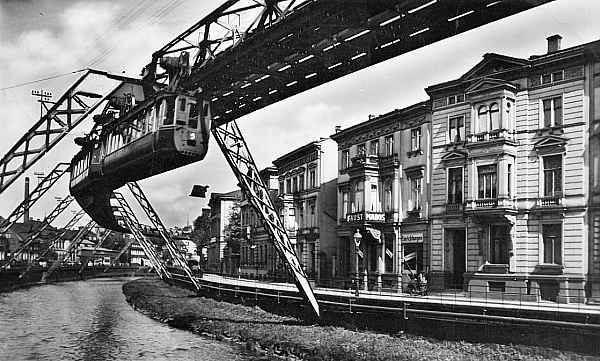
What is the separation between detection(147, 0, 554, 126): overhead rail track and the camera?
14.2 m

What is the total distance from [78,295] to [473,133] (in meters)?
40.1

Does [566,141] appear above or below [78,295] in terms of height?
above

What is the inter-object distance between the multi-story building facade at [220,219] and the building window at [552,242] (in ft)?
218

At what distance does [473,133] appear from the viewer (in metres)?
37.3

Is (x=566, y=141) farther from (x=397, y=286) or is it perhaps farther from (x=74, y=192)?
(x=74, y=192)

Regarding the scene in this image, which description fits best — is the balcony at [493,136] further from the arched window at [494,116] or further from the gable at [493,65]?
the gable at [493,65]

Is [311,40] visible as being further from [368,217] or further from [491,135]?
[368,217]

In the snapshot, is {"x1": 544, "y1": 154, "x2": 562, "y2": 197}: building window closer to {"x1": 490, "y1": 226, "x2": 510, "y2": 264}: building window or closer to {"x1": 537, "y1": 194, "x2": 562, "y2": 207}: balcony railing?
{"x1": 537, "y1": 194, "x2": 562, "y2": 207}: balcony railing

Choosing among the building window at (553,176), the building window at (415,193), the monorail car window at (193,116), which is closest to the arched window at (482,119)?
the building window at (553,176)

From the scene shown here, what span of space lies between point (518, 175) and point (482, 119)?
4.19m

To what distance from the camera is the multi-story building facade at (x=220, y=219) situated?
97.8 m

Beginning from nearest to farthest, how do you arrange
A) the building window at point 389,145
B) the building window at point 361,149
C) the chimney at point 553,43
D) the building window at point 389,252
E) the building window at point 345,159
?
1. the chimney at point 553,43
2. the building window at point 389,252
3. the building window at point 389,145
4. the building window at point 361,149
5. the building window at point 345,159

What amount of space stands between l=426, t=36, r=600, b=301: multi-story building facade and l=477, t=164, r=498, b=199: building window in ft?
0.20

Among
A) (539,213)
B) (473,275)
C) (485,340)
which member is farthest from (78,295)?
(485,340)
